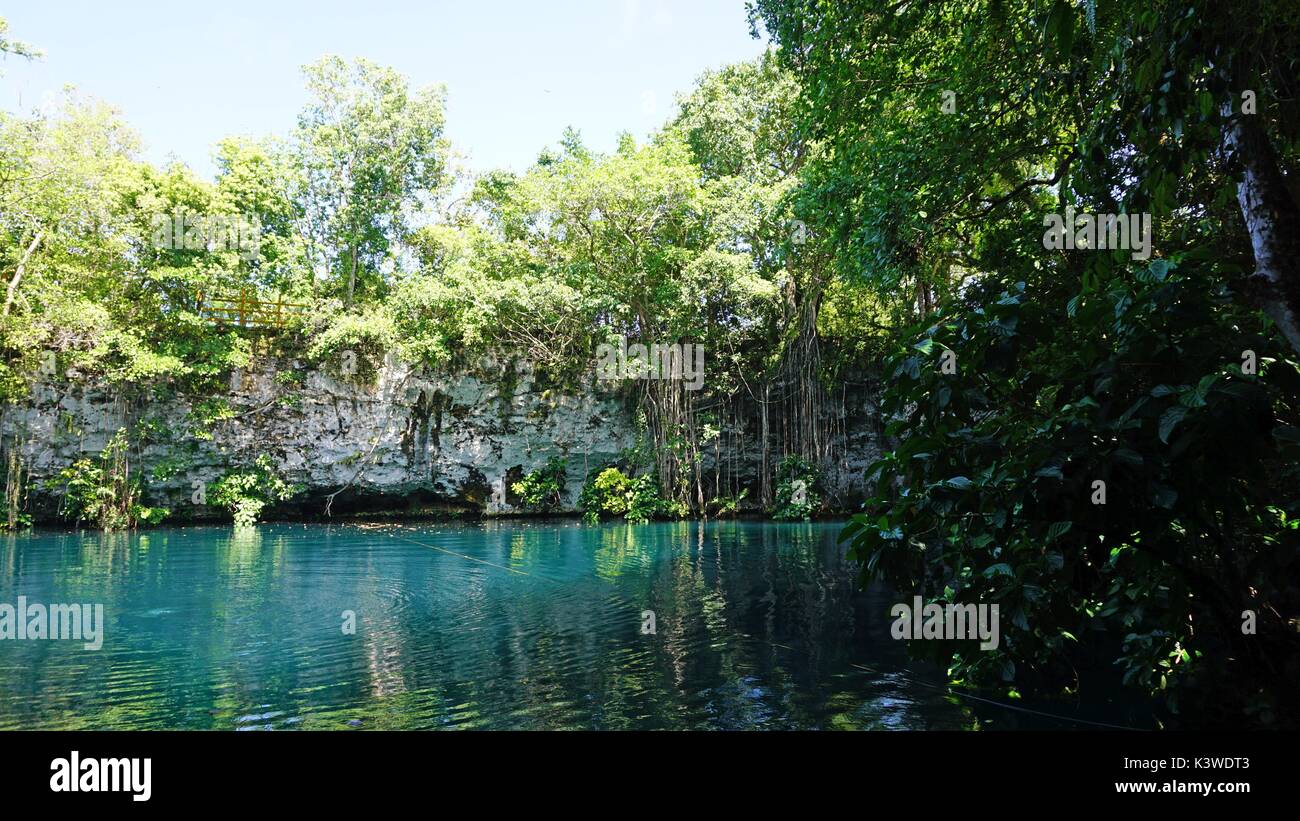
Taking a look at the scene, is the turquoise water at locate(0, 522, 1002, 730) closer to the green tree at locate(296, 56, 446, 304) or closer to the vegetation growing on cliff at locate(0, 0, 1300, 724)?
the vegetation growing on cliff at locate(0, 0, 1300, 724)

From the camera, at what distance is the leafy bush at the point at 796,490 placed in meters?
18.1

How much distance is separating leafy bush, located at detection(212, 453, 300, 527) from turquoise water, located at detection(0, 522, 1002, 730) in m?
6.64

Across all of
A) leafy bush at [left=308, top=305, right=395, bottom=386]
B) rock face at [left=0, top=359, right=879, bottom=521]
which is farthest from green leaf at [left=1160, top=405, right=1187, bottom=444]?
rock face at [left=0, top=359, right=879, bottom=521]

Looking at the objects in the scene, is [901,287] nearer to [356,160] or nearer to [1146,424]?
[1146,424]

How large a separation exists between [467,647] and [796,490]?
537 inches

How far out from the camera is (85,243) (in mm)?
16672

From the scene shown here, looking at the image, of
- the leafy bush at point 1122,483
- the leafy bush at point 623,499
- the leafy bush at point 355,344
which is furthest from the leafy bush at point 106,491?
the leafy bush at point 1122,483

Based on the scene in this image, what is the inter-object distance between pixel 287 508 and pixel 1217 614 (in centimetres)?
2029

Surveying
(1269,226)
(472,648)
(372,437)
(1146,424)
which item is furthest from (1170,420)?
(372,437)

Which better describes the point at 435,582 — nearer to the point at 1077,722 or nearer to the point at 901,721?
the point at 901,721

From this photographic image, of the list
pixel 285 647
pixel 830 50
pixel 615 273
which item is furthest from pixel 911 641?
pixel 615 273
